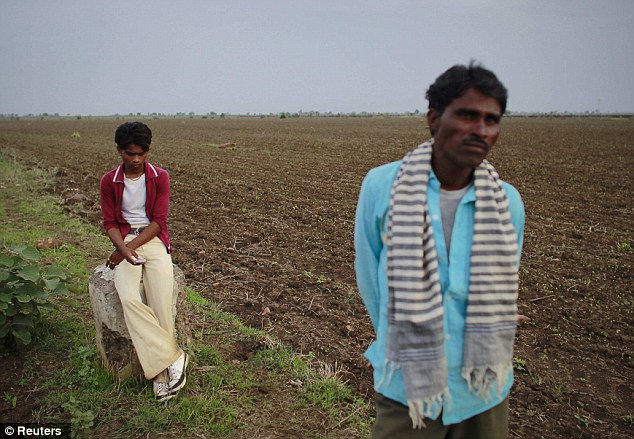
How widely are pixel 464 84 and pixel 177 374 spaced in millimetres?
2644

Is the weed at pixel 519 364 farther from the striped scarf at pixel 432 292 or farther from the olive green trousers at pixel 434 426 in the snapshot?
the striped scarf at pixel 432 292

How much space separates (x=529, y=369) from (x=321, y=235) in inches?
154

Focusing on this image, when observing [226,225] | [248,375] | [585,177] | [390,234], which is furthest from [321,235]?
[585,177]

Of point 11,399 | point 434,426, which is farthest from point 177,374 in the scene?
point 434,426

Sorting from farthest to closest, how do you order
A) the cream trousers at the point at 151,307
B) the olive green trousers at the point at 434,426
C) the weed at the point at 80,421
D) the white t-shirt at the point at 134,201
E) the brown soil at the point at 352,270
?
the brown soil at the point at 352,270
the white t-shirt at the point at 134,201
the cream trousers at the point at 151,307
the weed at the point at 80,421
the olive green trousers at the point at 434,426

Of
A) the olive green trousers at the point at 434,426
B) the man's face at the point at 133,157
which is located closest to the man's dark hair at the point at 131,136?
the man's face at the point at 133,157

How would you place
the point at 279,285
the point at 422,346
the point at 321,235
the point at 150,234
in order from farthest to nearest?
the point at 321,235 → the point at 279,285 → the point at 150,234 → the point at 422,346

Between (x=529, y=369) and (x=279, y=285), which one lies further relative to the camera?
(x=279, y=285)

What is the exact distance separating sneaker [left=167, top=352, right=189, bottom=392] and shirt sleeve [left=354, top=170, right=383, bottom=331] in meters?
1.89

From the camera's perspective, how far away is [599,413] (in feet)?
11.1

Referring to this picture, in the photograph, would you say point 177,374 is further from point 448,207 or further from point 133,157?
point 448,207

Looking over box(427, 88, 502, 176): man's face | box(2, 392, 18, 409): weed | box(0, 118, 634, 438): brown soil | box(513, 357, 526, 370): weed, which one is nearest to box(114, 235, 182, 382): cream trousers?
box(2, 392, 18, 409): weed

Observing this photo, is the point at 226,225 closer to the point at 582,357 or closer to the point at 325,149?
the point at 582,357

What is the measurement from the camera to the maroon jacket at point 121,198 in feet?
10.7
